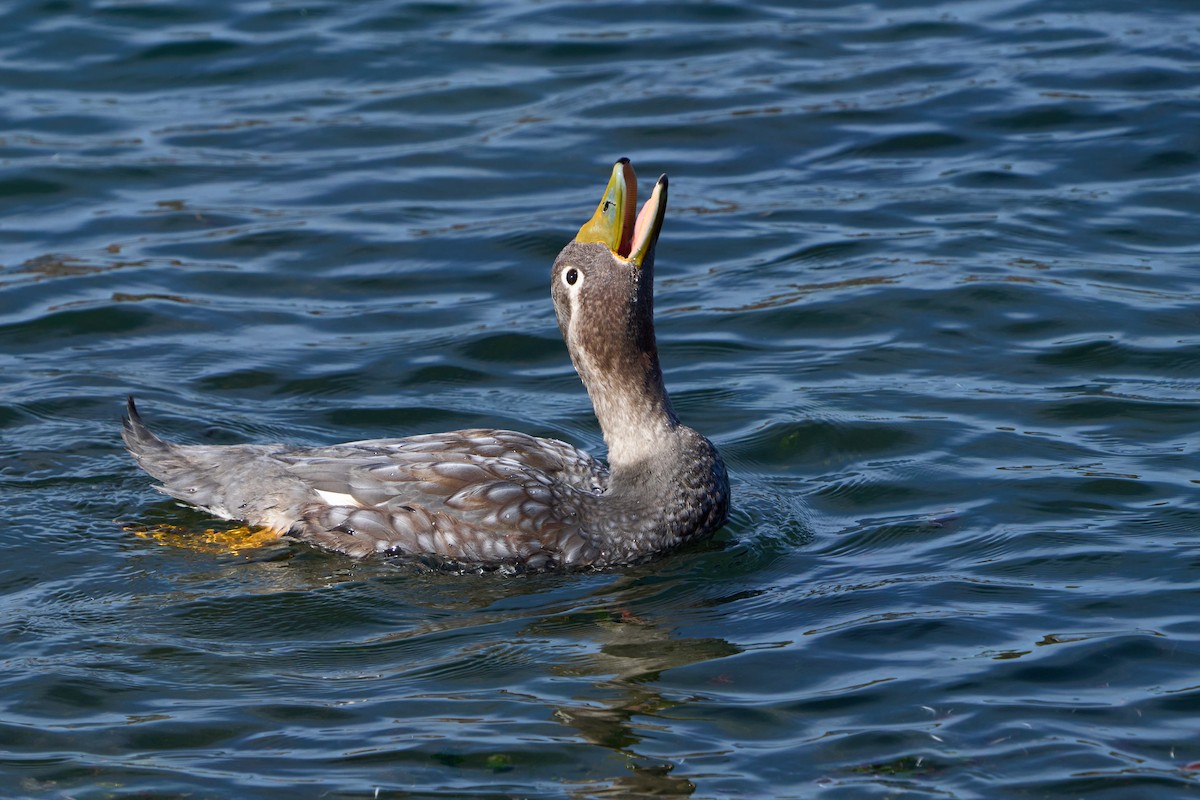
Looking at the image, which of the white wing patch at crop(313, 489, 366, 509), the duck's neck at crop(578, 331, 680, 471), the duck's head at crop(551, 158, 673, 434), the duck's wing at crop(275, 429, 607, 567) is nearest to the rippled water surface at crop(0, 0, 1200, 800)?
the duck's wing at crop(275, 429, 607, 567)

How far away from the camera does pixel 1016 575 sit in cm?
786

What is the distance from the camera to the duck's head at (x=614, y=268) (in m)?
7.88

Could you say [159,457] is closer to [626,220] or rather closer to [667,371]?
[626,220]

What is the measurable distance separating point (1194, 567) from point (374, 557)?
386 cm

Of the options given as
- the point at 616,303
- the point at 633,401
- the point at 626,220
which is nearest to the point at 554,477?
the point at 633,401

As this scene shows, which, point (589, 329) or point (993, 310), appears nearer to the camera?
point (589, 329)

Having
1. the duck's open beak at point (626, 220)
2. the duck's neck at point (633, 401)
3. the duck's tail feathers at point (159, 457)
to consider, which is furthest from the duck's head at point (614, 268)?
the duck's tail feathers at point (159, 457)

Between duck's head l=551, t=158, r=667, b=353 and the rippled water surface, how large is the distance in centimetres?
119

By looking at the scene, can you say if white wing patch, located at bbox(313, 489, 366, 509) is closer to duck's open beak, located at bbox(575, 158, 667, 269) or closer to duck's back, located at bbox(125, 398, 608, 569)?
duck's back, located at bbox(125, 398, 608, 569)

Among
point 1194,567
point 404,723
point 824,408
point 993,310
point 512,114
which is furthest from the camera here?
point 512,114

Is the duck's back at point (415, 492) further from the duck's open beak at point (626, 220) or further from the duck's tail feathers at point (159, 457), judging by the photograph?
the duck's open beak at point (626, 220)

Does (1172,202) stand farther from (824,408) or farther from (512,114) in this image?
(512,114)

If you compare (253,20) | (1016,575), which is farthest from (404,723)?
(253,20)

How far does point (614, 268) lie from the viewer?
8039 millimetres
